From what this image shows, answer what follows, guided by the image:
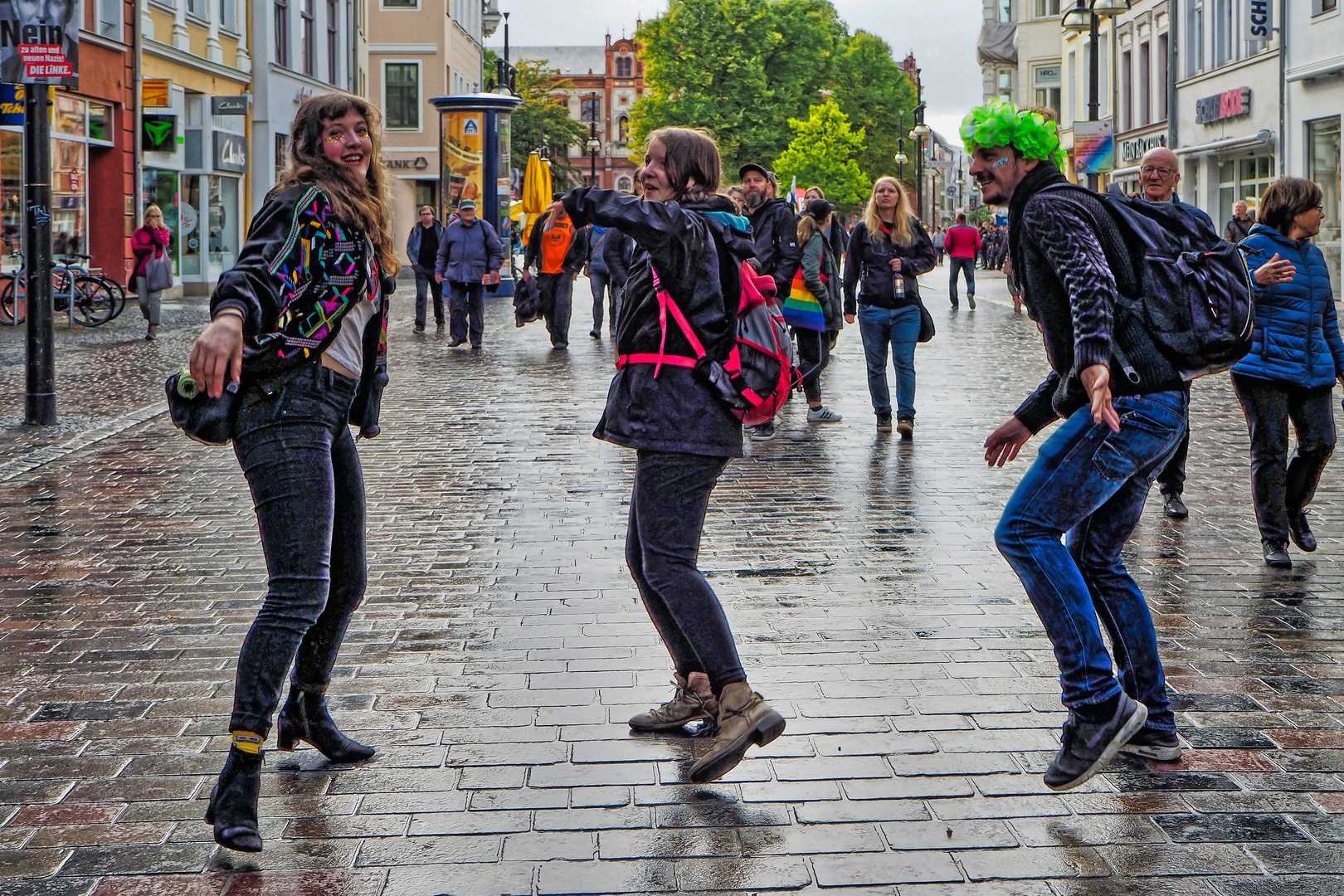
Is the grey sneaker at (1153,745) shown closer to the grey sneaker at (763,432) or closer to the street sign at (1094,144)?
the grey sneaker at (763,432)

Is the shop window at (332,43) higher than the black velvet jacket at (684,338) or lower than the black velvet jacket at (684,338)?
higher

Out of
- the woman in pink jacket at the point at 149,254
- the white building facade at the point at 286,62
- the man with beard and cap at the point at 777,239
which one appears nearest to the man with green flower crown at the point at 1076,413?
the man with beard and cap at the point at 777,239

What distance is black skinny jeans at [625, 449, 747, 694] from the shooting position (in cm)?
440

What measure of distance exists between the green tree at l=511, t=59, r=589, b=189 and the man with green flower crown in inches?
3149

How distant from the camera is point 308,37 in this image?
39.9m

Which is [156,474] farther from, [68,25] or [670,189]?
[670,189]

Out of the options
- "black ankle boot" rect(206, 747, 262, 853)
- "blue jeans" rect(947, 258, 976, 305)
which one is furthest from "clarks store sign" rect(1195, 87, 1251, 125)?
"black ankle boot" rect(206, 747, 262, 853)

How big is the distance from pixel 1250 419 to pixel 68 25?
9077 millimetres

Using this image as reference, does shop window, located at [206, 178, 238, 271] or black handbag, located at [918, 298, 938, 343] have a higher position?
shop window, located at [206, 178, 238, 271]

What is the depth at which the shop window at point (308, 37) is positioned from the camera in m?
39.2

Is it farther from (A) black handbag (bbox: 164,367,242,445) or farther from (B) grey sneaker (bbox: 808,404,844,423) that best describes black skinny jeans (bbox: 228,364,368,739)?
(B) grey sneaker (bbox: 808,404,844,423)

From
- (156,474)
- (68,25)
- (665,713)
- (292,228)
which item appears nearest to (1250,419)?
(665,713)

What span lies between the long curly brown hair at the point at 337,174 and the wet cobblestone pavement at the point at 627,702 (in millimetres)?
1447

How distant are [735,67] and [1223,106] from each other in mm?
44947
